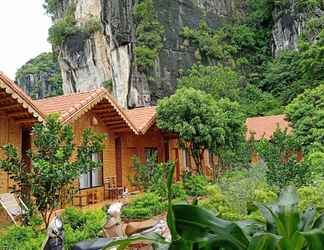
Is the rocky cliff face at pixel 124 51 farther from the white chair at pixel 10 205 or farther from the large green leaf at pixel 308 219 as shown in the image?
the large green leaf at pixel 308 219

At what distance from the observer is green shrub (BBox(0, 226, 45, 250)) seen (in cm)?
534

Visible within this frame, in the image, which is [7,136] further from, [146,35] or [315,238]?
[146,35]

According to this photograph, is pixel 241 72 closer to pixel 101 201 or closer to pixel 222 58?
pixel 222 58

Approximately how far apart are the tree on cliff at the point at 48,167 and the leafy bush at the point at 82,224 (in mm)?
483

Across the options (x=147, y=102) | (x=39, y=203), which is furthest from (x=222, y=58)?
(x=39, y=203)

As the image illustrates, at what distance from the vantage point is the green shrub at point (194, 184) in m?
12.2

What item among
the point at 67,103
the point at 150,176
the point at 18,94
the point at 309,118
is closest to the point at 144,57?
the point at 309,118

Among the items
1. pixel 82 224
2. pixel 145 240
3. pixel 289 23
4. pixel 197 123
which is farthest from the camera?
pixel 289 23

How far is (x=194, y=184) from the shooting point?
41.3 feet

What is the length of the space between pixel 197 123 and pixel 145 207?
4.96 m

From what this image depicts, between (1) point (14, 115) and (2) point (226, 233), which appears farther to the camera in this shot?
(1) point (14, 115)

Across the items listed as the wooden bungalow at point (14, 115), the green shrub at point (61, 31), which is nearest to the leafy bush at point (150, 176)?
the wooden bungalow at point (14, 115)

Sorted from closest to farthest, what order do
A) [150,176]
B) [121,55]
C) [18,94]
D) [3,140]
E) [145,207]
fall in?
[18,94], [3,140], [145,207], [150,176], [121,55]

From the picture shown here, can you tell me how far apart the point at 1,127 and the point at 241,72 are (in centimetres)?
2678
